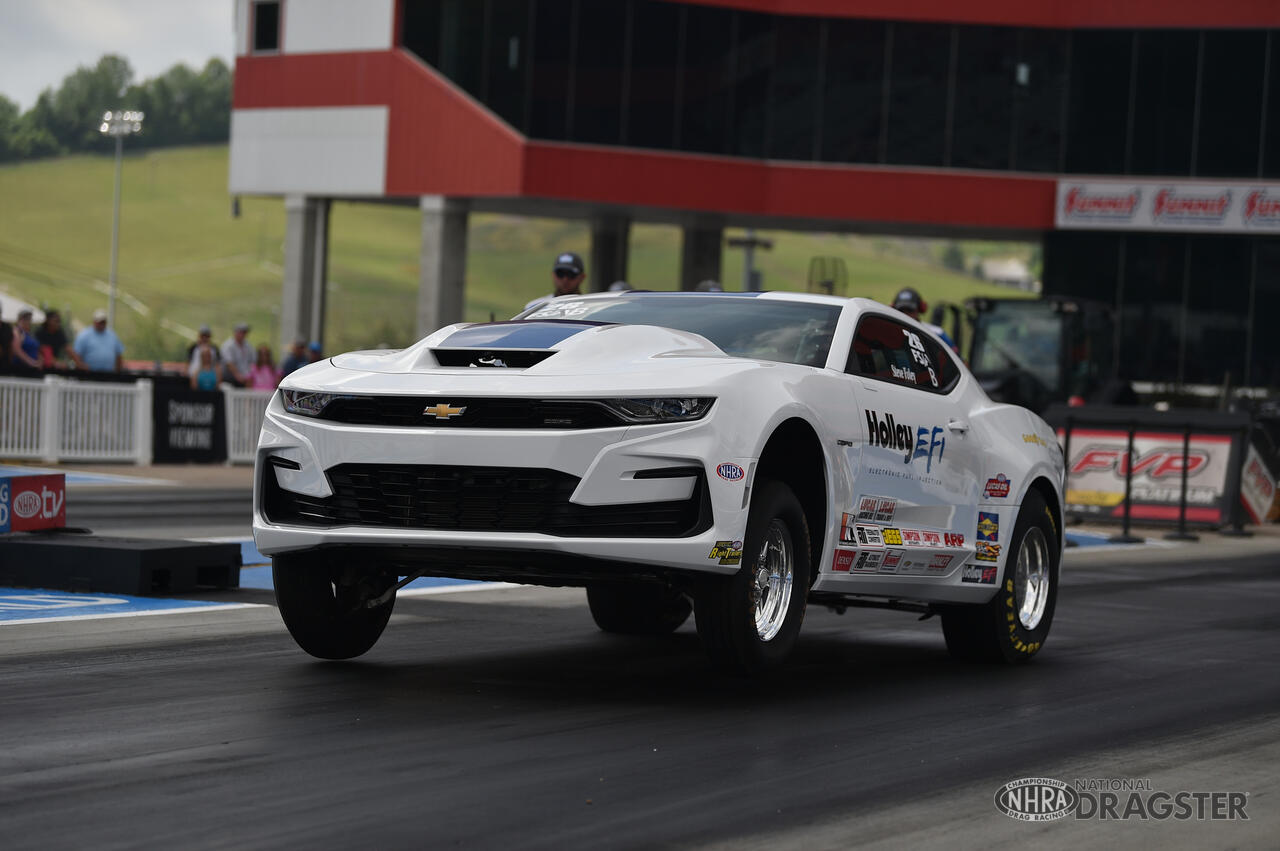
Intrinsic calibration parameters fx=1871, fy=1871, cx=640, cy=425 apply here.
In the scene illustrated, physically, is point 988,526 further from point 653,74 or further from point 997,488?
point 653,74

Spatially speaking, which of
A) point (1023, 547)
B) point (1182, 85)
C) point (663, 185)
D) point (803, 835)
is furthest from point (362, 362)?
point (1182, 85)

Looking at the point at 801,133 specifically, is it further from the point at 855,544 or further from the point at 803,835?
the point at 803,835

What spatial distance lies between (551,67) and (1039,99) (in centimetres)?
1215

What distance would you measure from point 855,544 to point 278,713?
105 inches

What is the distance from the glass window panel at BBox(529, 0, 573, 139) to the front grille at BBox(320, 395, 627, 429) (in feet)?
124

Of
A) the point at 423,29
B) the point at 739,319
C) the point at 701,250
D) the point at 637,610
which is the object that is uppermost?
the point at 423,29

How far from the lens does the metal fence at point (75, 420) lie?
24297 millimetres

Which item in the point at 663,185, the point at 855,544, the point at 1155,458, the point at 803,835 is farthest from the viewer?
the point at 663,185

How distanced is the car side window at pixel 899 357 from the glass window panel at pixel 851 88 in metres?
37.6

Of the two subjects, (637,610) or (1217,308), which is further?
(1217,308)

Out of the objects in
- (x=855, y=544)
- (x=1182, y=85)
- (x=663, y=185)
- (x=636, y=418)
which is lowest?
(x=855, y=544)

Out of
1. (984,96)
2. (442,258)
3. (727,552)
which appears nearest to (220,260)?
(442,258)

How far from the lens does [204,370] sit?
28.5 m

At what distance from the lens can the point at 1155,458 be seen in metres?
22.7
